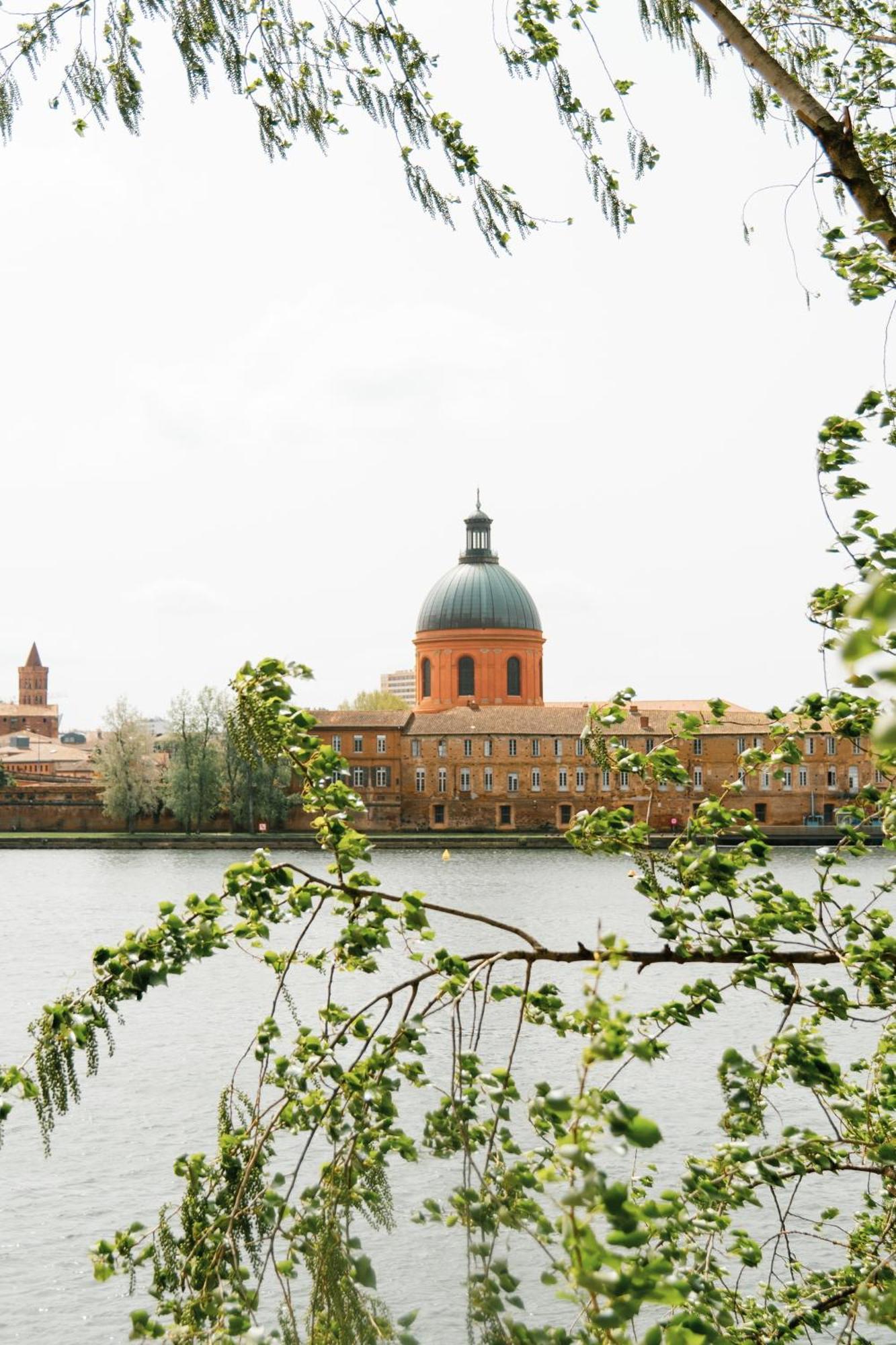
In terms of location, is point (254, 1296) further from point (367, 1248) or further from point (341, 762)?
point (367, 1248)

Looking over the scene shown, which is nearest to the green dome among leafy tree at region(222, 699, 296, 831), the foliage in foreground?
leafy tree at region(222, 699, 296, 831)

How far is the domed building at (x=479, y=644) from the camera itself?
81375 mm

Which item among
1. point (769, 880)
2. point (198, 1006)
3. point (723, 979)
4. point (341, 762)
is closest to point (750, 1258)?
point (769, 880)

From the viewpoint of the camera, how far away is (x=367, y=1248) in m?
12.6

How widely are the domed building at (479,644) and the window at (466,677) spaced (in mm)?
39

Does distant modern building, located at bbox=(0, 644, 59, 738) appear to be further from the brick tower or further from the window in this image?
the window

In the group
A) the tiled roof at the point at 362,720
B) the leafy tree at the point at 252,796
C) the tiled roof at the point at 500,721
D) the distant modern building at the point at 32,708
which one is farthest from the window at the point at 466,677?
the distant modern building at the point at 32,708

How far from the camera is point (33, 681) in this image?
163 m

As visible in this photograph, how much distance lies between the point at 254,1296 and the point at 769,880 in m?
2.09

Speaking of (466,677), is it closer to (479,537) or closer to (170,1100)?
(479,537)

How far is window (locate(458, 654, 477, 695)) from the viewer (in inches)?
3204

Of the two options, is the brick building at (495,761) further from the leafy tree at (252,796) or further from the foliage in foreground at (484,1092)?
the foliage in foreground at (484,1092)

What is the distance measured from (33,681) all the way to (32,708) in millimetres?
16387

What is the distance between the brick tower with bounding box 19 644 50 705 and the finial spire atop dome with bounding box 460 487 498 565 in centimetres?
8926
